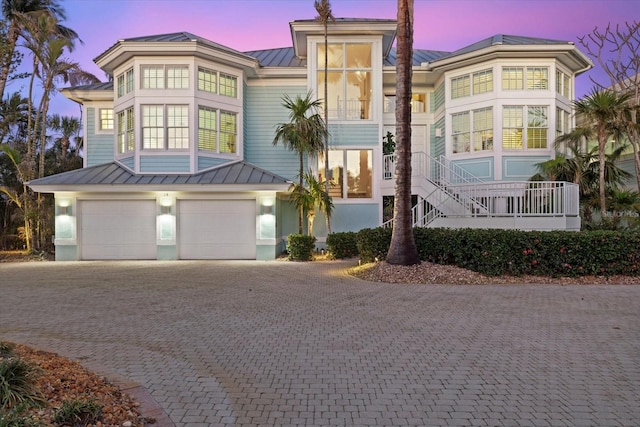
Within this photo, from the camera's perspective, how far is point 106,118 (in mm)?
18875

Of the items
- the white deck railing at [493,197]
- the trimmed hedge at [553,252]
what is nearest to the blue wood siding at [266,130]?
the white deck railing at [493,197]

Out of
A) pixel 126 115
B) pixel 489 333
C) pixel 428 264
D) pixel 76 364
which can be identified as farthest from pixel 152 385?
pixel 126 115

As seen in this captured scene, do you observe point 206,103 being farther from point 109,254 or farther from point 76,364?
point 76,364

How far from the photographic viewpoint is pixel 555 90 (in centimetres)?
1653

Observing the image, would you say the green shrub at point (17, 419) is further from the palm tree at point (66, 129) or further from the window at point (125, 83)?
the palm tree at point (66, 129)

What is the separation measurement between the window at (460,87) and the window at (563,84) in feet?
11.7

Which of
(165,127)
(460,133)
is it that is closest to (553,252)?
(460,133)

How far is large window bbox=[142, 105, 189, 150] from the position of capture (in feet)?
52.5

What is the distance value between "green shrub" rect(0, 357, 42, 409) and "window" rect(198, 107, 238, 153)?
13289 mm

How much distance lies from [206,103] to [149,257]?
6329 millimetres

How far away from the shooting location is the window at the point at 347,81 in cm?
1711

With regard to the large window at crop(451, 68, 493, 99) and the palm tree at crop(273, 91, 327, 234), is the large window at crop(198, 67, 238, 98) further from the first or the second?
the large window at crop(451, 68, 493, 99)

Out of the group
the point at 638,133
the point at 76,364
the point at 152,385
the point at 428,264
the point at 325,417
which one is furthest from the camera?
the point at 638,133

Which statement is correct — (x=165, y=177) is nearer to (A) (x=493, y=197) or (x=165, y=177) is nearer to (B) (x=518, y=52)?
(A) (x=493, y=197)
